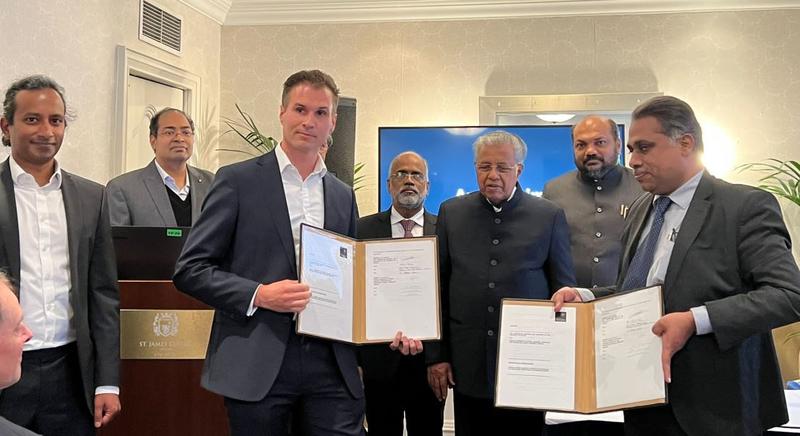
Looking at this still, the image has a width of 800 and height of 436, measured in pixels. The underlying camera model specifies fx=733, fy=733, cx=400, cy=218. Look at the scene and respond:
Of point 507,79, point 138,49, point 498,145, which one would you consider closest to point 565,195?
point 498,145

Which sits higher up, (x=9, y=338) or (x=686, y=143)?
(x=686, y=143)

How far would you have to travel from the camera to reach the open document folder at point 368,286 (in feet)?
6.52

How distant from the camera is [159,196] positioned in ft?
11.3

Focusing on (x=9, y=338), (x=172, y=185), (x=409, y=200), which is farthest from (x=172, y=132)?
(x=9, y=338)

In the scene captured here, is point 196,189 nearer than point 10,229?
No

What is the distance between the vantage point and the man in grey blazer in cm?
335

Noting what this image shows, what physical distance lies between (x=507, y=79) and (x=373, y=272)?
364 cm

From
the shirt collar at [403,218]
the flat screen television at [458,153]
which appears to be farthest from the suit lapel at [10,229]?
the flat screen television at [458,153]

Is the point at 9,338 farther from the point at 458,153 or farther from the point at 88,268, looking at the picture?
the point at 458,153

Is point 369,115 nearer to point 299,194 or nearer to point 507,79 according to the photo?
point 507,79

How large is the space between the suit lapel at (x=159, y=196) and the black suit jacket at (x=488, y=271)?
4.86 ft

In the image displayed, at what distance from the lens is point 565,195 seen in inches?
122

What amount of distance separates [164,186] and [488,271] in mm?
1783

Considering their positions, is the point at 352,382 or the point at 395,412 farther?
the point at 395,412
